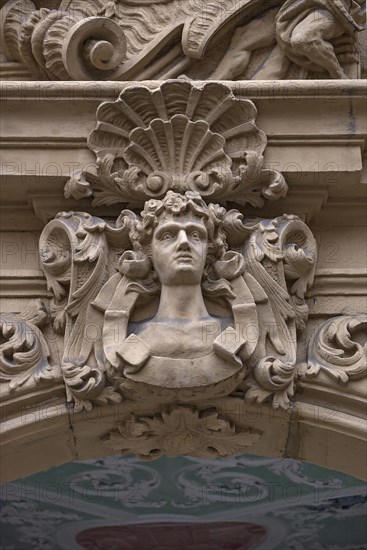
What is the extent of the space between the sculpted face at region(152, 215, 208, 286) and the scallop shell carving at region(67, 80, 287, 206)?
0.14 meters

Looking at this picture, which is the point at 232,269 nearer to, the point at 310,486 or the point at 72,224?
the point at 72,224

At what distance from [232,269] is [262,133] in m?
0.41

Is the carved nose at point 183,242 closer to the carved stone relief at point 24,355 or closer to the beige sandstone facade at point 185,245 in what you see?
the beige sandstone facade at point 185,245

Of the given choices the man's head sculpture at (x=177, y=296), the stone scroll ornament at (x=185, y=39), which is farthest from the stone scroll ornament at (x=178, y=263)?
the stone scroll ornament at (x=185, y=39)

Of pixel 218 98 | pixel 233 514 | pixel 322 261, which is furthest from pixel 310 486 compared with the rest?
pixel 218 98

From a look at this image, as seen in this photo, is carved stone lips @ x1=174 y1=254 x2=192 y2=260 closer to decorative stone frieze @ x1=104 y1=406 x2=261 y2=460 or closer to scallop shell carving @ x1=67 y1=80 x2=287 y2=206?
scallop shell carving @ x1=67 y1=80 x2=287 y2=206

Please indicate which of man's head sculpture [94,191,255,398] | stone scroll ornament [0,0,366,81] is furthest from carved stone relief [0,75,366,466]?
stone scroll ornament [0,0,366,81]

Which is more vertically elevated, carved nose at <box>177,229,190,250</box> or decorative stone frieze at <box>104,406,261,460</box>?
carved nose at <box>177,229,190,250</box>

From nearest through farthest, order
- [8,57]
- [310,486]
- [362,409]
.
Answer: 1. [362,409]
2. [8,57]
3. [310,486]

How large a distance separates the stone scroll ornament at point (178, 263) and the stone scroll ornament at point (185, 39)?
24 cm

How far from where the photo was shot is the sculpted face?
11.2 ft

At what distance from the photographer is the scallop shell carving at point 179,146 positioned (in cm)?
356

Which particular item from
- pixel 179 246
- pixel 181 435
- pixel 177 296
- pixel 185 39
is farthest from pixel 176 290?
pixel 185 39

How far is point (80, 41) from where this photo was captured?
3.72 m
